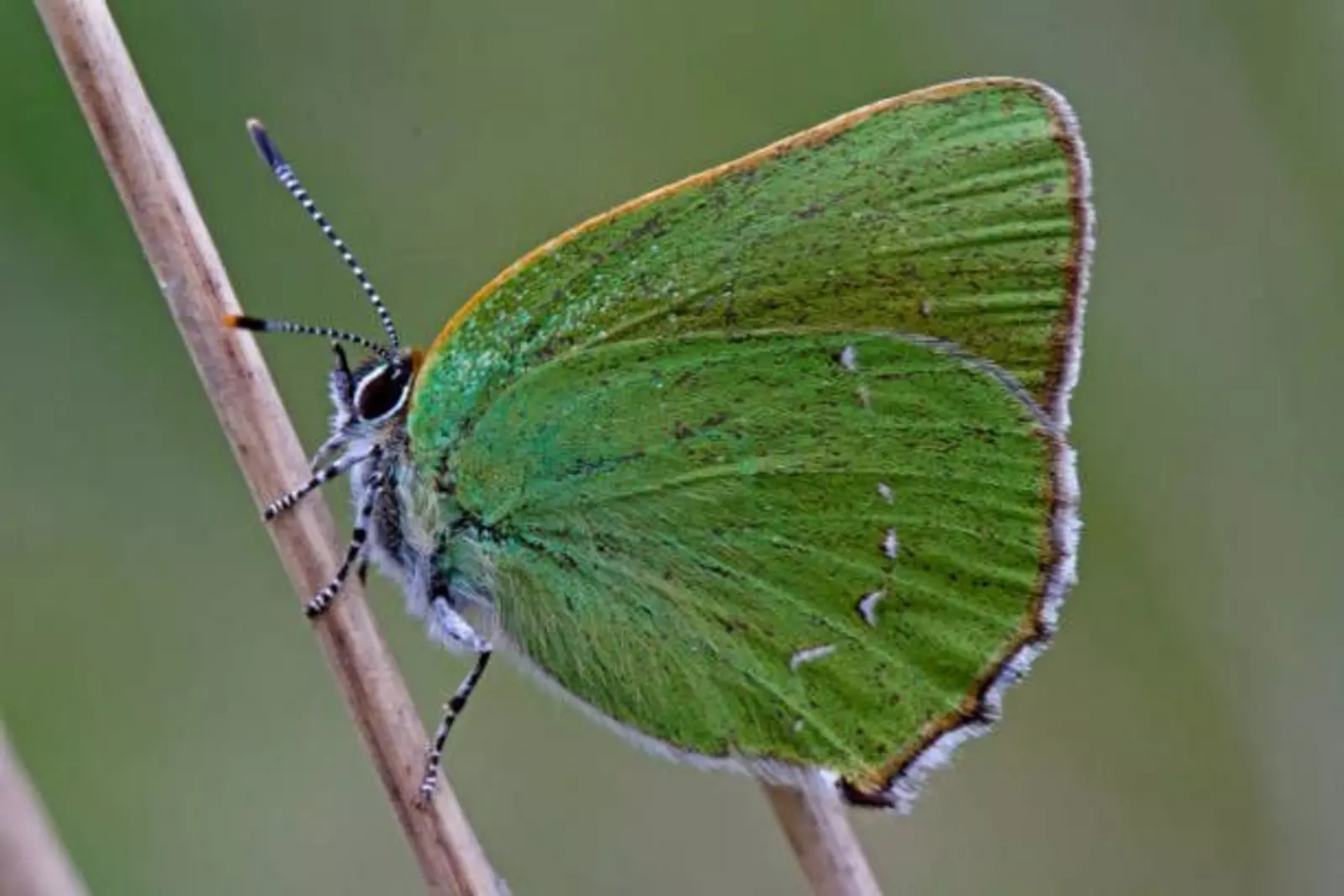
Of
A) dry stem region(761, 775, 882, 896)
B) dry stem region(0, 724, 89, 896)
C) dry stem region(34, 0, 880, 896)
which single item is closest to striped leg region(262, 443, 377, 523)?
dry stem region(34, 0, 880, 896)

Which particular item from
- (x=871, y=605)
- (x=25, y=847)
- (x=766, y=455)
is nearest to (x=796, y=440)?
(x=766, y=455)

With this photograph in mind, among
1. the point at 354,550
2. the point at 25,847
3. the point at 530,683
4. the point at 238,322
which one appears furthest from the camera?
the point at 530,683

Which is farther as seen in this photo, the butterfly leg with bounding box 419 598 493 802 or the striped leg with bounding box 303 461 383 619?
the butterfly leg with bounding box 419 598 493 802

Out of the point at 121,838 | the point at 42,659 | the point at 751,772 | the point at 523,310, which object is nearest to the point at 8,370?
the point at 42,659

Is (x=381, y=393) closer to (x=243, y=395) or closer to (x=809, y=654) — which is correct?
(x=243, y=395)

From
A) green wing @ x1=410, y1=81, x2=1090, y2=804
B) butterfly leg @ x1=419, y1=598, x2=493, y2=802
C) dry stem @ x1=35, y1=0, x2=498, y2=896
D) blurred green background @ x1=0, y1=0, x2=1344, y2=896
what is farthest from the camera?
blurred green background @ x1=0, y1=0, x2=1344, y2=896

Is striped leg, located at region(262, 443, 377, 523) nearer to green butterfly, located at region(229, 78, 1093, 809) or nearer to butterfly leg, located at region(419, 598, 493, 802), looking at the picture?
green butterfly, located at region(229, 78, 1093, 809)
